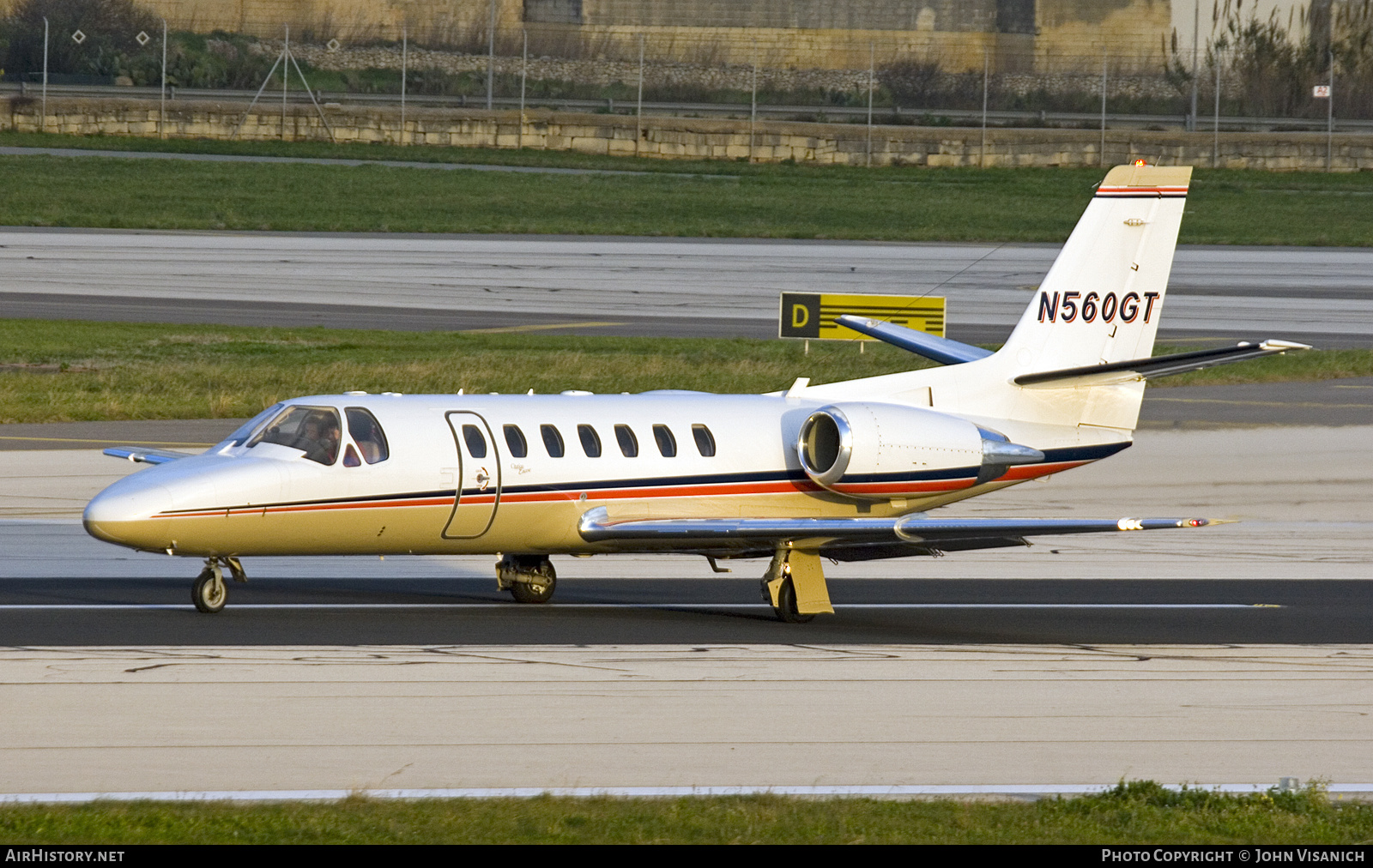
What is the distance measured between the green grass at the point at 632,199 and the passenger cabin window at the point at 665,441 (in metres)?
44.9

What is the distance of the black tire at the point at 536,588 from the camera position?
65.3ft

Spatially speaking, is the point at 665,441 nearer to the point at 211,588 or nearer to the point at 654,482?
the point at 654,482

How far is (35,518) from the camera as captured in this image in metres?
24.5

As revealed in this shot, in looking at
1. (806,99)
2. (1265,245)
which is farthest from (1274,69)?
(806,99)

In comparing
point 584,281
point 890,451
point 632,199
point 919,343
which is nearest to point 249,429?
point 890,451

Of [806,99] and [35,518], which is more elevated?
[806,99]

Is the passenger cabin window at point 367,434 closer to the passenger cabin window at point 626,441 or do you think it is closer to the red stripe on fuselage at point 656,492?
the red stripe on fuselage at point 656,492

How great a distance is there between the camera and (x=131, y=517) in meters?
16.7

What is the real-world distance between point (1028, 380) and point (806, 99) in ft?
192

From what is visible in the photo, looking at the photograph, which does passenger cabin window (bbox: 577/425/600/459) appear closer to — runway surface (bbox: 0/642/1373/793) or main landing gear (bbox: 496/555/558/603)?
main landing gear (bbox: 496/555/558/603)

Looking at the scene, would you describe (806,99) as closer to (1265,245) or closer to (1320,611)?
(1265,245)

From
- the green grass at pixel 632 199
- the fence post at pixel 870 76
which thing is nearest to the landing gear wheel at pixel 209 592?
the green grass at pixel 632 199

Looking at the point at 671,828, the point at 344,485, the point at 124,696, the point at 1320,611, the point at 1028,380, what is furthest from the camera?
the point at 1028,380

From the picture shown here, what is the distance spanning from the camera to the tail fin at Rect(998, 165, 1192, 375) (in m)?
22.0
